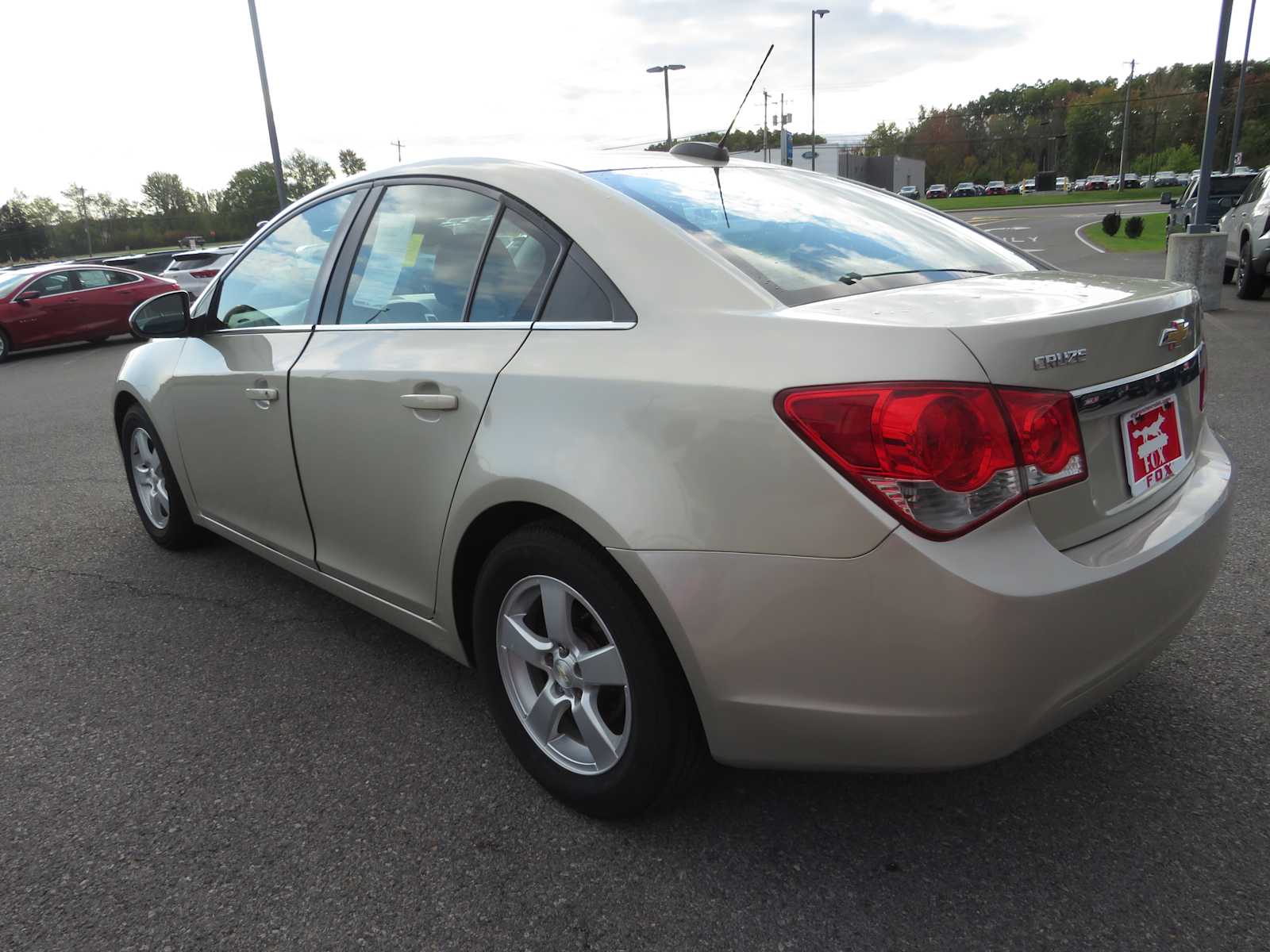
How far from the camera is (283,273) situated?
3.29 m

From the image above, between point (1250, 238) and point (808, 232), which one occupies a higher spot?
point (808, 232)

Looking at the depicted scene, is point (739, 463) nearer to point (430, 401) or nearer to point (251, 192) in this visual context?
point (430, 401)

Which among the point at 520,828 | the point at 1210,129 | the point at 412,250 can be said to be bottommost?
the point at 520,828

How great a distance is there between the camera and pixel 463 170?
2617 millimetres

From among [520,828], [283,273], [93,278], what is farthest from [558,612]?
[93,278]

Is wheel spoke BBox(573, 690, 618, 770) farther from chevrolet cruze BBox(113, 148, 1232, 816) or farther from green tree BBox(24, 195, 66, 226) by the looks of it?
green tree BBox(24, 195, 66, 226)

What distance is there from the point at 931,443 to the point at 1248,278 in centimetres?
1229

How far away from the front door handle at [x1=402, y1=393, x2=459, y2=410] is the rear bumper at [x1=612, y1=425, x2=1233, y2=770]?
2.20 feet

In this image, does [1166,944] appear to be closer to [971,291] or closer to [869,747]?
[869,747]

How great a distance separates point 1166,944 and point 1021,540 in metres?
0.86

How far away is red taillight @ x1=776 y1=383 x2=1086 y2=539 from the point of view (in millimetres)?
1641

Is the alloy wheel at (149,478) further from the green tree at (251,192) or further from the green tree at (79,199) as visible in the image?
the green tree at (79,199)

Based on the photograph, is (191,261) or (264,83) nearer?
(264,83)

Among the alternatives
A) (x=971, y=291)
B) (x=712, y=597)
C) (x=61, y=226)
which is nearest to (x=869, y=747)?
(x=712, y=597)
